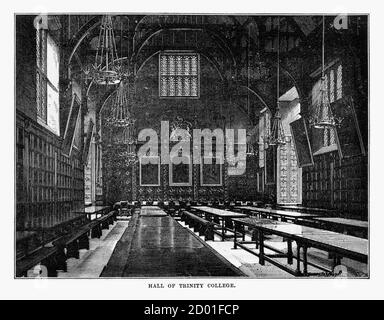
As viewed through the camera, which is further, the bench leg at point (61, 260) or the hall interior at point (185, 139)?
the hall interior at point (185, 139)

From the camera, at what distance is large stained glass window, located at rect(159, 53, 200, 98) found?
10891 millimetres

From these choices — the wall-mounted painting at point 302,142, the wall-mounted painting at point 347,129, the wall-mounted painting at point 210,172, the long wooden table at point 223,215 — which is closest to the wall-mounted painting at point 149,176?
the wall-mounted painting at point 210,172

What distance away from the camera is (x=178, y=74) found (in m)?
12.0

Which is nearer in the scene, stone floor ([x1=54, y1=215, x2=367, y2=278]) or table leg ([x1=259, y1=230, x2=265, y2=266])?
stone floor ([x1=54, y1=215, x2=367, y2=278])

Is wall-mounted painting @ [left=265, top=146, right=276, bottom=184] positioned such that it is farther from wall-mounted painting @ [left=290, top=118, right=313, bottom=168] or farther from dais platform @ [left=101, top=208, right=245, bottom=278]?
dais platform @ [left=101, top=208, right=245, bottom=278]

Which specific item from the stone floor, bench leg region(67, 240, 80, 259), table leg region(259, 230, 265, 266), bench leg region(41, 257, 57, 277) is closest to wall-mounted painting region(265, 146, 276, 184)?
the stone floor

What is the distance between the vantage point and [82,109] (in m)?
Result: 11.7

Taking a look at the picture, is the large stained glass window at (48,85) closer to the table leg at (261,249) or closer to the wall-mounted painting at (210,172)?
the wall-mounted painting at (210,172)

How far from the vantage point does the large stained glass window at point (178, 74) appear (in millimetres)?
10891

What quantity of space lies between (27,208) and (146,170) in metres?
6.99
